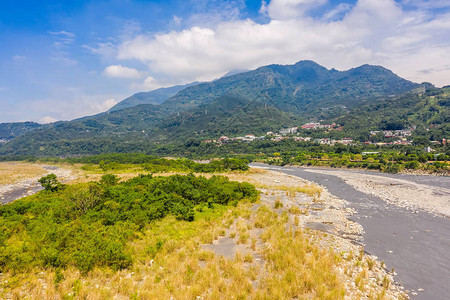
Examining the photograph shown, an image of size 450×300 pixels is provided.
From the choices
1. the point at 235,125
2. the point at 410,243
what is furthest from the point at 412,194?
the point at 235,125

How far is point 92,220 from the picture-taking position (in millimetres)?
14062

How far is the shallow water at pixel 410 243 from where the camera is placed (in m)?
10.5

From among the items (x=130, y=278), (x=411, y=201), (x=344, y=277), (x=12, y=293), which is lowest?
(x=411, y=201)

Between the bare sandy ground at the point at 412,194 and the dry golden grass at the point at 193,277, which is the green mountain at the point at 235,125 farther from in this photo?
the dry golden grass at the point at 193,277

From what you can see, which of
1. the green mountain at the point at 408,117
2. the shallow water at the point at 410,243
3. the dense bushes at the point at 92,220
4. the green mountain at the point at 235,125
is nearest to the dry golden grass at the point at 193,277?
the dense bushes at the point at 92,220

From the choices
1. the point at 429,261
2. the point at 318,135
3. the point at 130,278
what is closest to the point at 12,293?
the point at 130,278

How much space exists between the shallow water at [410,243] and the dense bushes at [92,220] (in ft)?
36.4

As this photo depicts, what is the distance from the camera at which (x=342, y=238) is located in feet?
48.7

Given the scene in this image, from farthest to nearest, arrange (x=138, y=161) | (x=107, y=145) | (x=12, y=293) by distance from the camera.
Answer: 1. (x=107, y=145)
2. (x=138, y=161)
3. (x=12, y=293)

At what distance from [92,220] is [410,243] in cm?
2024

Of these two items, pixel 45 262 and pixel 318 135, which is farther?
pixel 318 135

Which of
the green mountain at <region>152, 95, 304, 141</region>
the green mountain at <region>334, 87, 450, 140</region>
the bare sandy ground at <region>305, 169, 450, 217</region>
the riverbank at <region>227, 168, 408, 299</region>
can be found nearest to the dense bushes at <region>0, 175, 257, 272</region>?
the riverbank at <region>227, 168, 408, 299</region>

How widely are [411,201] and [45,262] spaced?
3280cm

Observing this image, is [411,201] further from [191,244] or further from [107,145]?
[107,145]
